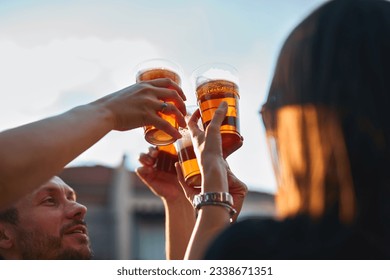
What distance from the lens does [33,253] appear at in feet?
7.72

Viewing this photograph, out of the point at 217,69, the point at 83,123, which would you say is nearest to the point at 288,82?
the point at 83,123

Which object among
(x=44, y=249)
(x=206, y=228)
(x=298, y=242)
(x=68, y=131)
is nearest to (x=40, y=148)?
(x=68, y=131)

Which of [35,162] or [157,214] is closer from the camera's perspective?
[35,162]

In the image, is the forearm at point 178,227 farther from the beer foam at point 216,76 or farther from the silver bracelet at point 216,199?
the silver bracelet at point 216,199

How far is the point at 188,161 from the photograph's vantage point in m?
1.96

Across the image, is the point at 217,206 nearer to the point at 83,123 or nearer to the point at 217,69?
the point at 83,123

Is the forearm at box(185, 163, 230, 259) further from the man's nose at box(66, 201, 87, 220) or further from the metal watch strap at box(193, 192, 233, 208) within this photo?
the man's nose at box(66, 201, 87, 220)

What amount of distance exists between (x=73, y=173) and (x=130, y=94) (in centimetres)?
1164

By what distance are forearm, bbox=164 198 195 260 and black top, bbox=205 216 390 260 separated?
1.08m

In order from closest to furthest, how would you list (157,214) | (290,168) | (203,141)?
(290,168), (203,141), (157,214)

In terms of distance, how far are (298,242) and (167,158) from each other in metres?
1.14

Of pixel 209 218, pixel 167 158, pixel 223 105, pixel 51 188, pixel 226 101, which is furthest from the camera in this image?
pixel 51 188

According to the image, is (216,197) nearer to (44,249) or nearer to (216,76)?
(216,76)

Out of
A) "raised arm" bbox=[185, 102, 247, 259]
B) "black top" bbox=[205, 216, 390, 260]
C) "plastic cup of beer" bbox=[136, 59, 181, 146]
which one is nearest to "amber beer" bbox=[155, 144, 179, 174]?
"plastic cup of beer" bbox=[136, 59, 181, 146]
